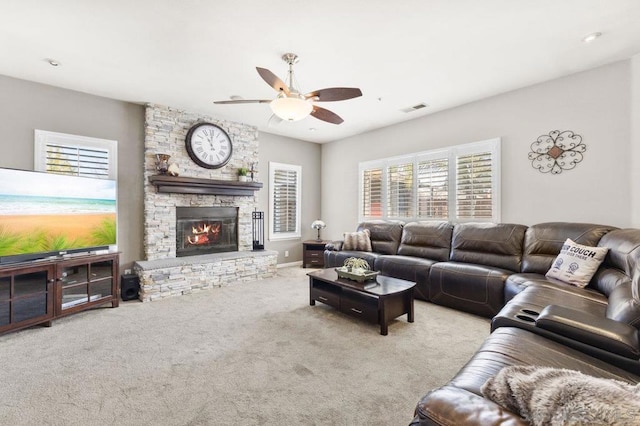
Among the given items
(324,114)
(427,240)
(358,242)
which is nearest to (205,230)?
(358,242)

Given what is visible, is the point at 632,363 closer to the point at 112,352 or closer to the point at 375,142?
the point at 112,352

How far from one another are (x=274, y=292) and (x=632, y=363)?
368 cm

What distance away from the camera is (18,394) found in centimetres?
195

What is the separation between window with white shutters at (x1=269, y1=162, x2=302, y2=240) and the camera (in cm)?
607

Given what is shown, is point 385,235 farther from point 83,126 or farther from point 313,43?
point 83,126

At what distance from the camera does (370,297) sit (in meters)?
3.01

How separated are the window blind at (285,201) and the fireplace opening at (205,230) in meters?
0.97

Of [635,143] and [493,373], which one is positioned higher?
[635,143]

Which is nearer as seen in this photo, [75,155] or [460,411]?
[460,411]

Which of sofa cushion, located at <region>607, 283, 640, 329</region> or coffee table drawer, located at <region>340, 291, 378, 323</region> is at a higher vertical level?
sofa cushion, located at <region>607, 283, 640, 329</region>

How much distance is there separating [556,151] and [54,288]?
6210mm

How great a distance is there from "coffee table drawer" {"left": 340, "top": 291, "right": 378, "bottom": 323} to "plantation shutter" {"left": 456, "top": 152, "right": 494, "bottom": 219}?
248cm

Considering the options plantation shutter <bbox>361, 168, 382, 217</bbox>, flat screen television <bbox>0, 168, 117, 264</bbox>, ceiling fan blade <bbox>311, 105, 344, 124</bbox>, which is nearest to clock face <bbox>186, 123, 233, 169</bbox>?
flat screen television <bbox>0, 168, 117, 264</bbox>

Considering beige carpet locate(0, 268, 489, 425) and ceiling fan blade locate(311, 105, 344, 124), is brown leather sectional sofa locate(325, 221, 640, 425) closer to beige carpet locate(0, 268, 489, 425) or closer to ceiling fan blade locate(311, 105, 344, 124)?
beige carpet locate(0, 268, 489, 425)
